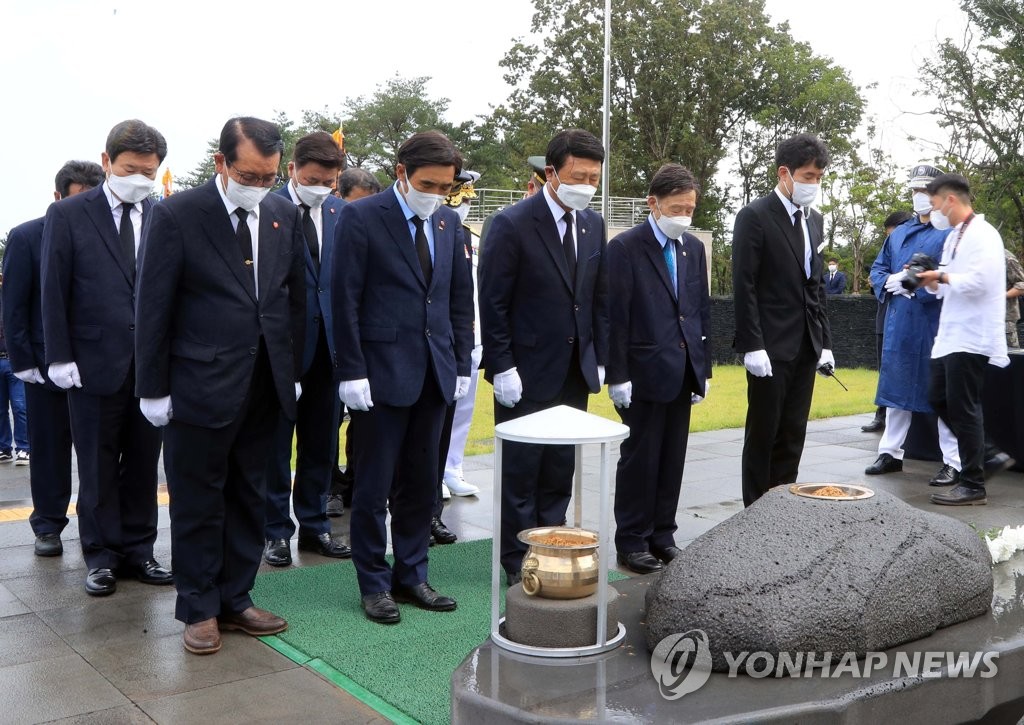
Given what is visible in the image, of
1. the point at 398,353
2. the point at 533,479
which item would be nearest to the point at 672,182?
the point at 533,479

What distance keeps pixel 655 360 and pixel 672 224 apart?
0.72 metres

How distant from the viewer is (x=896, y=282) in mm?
7844

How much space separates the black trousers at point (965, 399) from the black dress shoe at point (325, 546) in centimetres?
410

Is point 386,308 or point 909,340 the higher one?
point 386,308

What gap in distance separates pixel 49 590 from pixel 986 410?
6.81 meters

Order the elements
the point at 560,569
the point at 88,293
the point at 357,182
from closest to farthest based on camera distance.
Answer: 1. the point at 560,569
2. the point at 88,293
3. the point at 357,182

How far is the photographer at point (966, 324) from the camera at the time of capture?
6766 mm

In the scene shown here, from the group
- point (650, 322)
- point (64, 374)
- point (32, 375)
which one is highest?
point (650, 322)

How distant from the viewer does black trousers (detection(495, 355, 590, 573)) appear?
5008mm

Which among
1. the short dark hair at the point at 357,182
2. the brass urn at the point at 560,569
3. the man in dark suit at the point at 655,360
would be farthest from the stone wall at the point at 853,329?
the brass urn at the point at 560,569

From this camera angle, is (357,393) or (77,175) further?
(77,175)

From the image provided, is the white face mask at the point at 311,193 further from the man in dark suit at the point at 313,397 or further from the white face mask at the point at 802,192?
the white face mask at the point at 802,192

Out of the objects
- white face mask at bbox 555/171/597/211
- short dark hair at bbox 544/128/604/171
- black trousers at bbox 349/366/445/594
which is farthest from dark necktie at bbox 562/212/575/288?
black trousers at bbox 349/366/445/594

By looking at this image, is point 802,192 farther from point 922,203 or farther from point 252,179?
point 252,179
